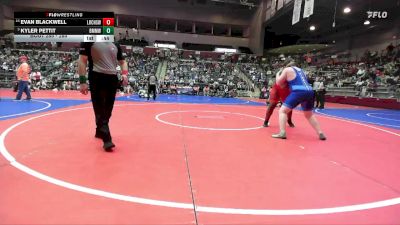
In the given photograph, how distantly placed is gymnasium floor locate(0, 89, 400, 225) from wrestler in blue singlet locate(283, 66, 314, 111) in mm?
707

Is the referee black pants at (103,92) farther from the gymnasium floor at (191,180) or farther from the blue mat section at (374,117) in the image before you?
the blue mat section at (374,117)

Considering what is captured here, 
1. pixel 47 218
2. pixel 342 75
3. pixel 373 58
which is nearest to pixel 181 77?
pixel 342 75

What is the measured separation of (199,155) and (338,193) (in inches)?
68.6

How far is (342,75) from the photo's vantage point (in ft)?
82.2

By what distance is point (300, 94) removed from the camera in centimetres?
538

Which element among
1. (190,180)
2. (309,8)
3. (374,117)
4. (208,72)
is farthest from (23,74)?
(208,72)

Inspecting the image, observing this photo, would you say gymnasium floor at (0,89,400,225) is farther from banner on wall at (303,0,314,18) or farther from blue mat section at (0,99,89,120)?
banner on wall at (303,0,314,18)

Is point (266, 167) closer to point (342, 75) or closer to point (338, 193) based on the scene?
point (338, 193)

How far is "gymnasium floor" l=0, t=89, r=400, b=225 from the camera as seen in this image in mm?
2148

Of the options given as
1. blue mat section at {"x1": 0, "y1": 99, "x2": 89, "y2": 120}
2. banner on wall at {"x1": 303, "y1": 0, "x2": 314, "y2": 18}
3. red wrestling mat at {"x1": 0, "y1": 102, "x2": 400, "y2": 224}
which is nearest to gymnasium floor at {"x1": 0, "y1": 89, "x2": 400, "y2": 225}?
red wrestling mat at {"x1": 0, "y1": 102, "x2": 400, "y2": 224}
